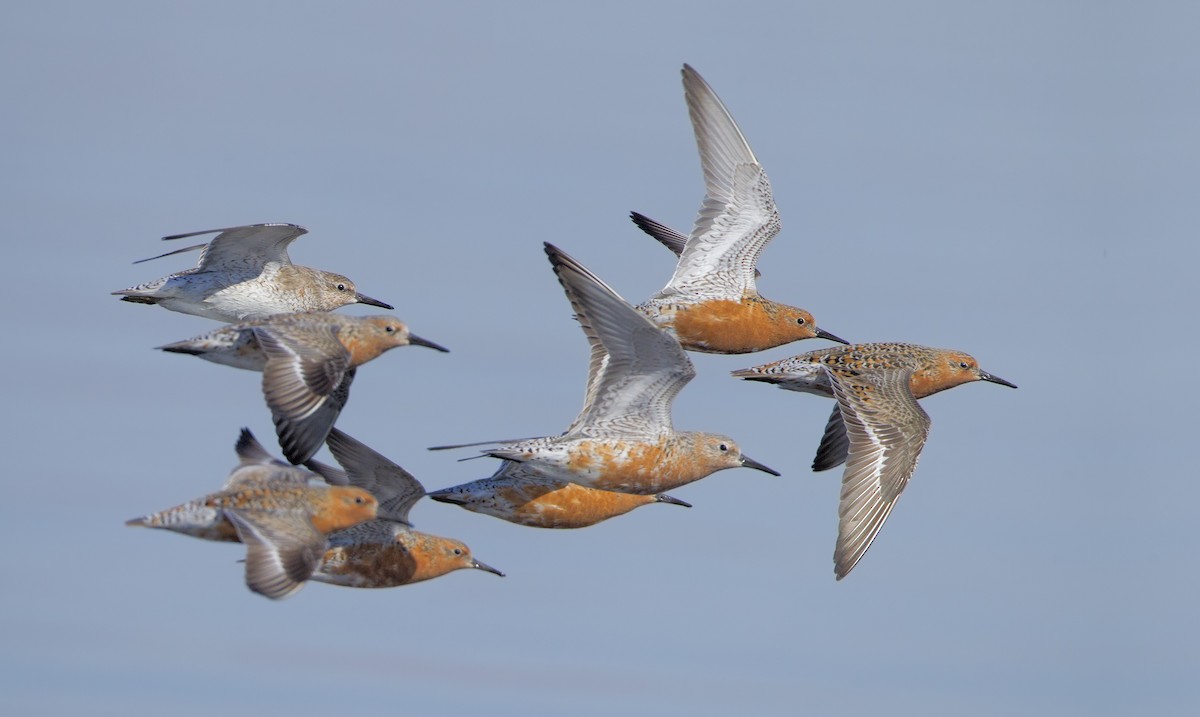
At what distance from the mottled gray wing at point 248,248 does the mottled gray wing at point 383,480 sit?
212cm

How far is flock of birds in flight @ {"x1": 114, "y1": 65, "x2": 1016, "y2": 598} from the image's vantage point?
12766 mm

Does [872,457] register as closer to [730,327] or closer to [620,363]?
[730,327]

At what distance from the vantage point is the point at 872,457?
47.6 ft

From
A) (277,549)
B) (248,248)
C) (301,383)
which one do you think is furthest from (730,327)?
(277,549)

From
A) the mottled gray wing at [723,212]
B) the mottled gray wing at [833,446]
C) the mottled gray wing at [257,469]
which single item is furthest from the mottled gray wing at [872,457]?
the mottled gray wing at [257,469]

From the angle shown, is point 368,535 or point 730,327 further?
point 730,327

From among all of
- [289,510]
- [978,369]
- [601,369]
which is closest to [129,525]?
[289,510]

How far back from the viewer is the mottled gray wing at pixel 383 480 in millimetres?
14523

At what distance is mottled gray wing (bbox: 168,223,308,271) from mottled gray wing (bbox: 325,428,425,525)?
2.12 metres

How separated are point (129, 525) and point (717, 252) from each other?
21.5ft

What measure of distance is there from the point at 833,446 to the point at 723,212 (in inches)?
97.4

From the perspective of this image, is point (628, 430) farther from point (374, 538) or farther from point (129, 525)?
point (129, 525)

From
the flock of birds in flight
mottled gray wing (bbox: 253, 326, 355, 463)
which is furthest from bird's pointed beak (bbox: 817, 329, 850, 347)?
mottled gray wing (bbox: 253, 326, 355, 463)

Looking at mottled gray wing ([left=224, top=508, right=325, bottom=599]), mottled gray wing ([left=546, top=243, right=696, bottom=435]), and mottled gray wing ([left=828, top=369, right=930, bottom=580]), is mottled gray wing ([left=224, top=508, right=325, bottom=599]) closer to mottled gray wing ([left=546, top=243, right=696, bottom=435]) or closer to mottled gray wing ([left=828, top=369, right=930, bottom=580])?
mottled gray wing ([left=546, top=243, right=696, bottom=435])
